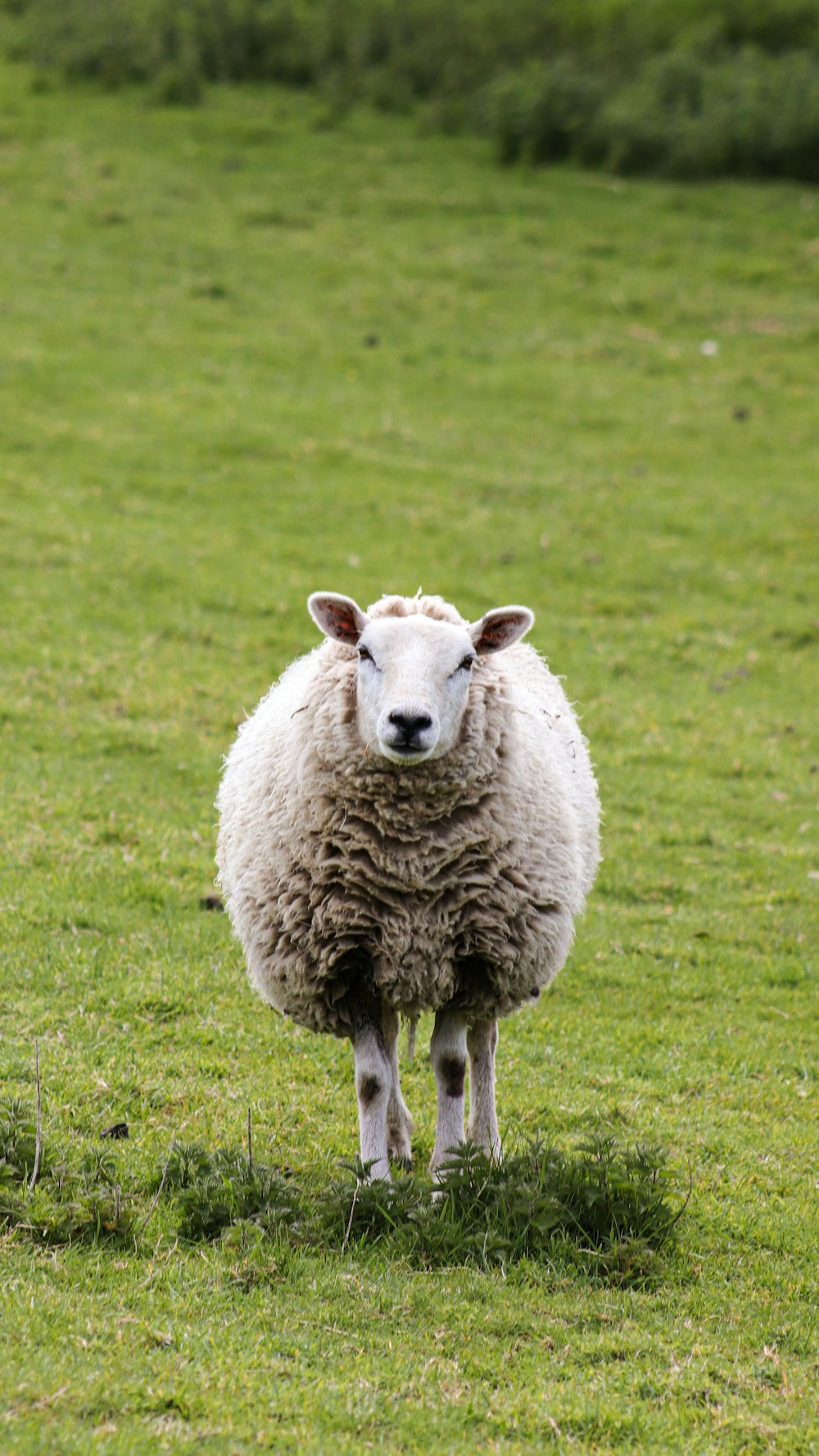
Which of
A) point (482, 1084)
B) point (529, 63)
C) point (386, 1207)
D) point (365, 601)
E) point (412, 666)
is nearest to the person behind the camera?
point (386, 1207)

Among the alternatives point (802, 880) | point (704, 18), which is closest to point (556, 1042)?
point (802, 880)

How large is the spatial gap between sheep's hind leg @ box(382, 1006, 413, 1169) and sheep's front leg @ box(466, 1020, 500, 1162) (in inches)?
10.6

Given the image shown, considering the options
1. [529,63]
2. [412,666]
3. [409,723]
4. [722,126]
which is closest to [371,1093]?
[409,723]

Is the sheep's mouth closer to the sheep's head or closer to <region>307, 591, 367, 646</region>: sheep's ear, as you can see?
the sheep's head

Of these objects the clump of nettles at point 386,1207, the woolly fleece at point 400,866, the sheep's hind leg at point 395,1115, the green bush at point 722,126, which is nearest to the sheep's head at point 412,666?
the woolly fleece at point 400,866

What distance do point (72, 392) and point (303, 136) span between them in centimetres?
1199

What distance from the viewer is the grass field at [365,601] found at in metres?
4.47

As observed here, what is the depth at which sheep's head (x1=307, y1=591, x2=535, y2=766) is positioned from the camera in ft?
17.4

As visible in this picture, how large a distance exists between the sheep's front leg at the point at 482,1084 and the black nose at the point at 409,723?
4.92 ft

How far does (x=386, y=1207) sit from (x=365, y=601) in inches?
338

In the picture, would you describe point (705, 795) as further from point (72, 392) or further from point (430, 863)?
point (72, 392)

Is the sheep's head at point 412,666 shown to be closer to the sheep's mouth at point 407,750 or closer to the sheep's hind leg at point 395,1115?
the sheep's mouth at point 407,750

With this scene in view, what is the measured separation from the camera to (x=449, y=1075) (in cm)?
584

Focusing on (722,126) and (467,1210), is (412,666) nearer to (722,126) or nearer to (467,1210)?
(467,1210)
